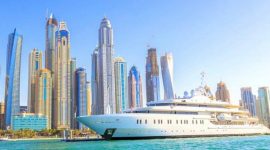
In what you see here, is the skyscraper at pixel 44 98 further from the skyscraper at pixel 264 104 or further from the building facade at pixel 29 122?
the skyscraper at pixel 264 104

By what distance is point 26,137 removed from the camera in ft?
420

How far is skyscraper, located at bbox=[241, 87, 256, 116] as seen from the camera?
7126 inches

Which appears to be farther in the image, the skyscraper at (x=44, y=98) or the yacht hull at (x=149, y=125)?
the skyscraper at (x=44, y=98)

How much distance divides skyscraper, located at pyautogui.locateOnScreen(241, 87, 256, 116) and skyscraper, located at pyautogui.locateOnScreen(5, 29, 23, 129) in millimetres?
121486

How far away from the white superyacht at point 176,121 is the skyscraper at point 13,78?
14064cm

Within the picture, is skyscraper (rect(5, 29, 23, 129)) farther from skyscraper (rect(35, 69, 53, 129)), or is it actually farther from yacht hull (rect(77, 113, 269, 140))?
yacht hull (rect(77, 113, 269, 140))

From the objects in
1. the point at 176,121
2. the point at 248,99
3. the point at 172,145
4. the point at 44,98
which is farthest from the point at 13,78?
the point at 172,145

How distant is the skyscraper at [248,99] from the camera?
594ft

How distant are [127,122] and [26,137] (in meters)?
88.5

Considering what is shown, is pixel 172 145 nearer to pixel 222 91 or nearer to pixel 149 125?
pixel 149 125

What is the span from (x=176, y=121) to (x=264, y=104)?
13360 centimetres

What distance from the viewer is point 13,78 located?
186500 millimetres

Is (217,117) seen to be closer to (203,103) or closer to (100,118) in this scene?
(203,103)

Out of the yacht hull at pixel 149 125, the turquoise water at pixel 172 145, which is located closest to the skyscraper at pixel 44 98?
the yacht hull at pixel 149 125
